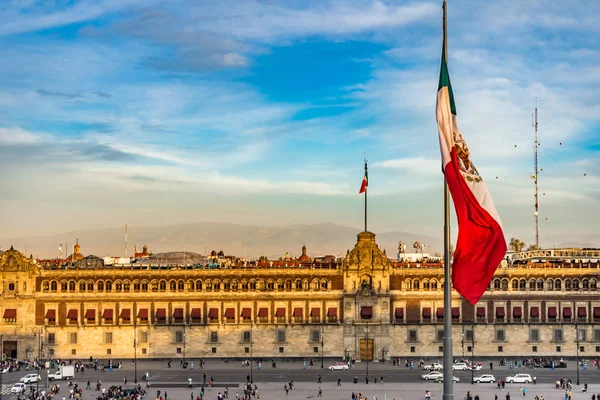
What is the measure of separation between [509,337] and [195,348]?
37667 millimetres

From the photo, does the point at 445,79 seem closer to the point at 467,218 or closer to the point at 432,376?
the point at 467,218

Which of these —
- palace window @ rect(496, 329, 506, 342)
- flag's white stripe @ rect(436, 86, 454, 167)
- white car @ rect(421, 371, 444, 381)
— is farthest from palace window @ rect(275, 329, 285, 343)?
flag's white stripe @ rect(436, 86, 454, 167)

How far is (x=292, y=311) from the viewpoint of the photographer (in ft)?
389

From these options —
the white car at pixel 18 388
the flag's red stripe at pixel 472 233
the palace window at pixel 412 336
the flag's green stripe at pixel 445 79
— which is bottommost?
the white car at pixel 18 388

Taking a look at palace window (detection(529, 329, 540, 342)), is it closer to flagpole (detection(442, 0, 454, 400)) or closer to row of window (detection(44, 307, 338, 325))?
row of window (detection(44, 307, 338, 325))

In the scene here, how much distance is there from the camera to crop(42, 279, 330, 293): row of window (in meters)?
118

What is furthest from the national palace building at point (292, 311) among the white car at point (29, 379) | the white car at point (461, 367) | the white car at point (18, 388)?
the white car at point (18, 388)

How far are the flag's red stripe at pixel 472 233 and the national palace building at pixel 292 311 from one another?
90.2 metres

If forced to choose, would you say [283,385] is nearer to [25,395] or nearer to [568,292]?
[25,395]

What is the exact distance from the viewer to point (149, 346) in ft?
386

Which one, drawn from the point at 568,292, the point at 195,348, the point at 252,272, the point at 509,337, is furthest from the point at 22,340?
the point at 568,292

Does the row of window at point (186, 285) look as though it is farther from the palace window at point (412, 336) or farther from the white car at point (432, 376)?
the white car at point (432, 376)

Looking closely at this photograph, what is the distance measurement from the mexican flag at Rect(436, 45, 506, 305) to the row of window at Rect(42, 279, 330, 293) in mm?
91178

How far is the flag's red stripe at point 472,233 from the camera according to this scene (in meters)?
28.2
